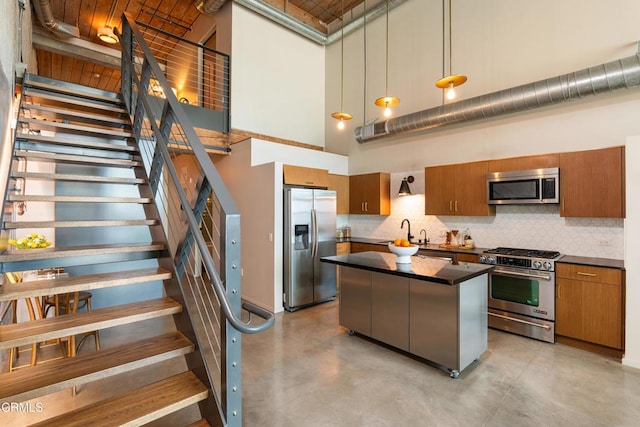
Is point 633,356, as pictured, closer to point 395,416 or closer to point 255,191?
point 395,416

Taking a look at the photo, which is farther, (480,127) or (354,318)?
(480,127)

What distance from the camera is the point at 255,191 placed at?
526cm

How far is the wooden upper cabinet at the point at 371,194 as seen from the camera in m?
6.00

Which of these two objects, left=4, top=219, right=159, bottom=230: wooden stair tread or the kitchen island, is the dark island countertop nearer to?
the kitchen island

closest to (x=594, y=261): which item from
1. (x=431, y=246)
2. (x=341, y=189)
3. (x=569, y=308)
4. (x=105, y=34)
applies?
(x=569, y=308)

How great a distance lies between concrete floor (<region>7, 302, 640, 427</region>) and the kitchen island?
202 mm

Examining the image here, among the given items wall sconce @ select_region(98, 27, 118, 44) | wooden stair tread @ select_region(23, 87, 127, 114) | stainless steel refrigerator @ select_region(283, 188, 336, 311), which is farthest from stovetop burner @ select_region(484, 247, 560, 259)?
wall sconce @ select_region(98, 27, 118, 44)

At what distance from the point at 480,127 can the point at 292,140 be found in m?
3.75

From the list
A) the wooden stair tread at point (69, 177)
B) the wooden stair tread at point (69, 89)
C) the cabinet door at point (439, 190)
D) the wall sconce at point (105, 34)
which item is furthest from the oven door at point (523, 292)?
the wall sconce at point (105, 34)

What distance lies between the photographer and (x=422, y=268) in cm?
322

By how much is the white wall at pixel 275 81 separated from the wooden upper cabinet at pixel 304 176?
161cm

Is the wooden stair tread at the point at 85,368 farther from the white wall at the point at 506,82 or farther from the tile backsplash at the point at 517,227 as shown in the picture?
the tile backsplash at the point at 517,227

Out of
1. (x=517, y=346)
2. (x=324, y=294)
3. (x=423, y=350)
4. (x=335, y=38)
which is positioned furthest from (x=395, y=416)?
(x=335, y=38)

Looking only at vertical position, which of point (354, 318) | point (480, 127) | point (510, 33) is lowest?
point (354, 318)
